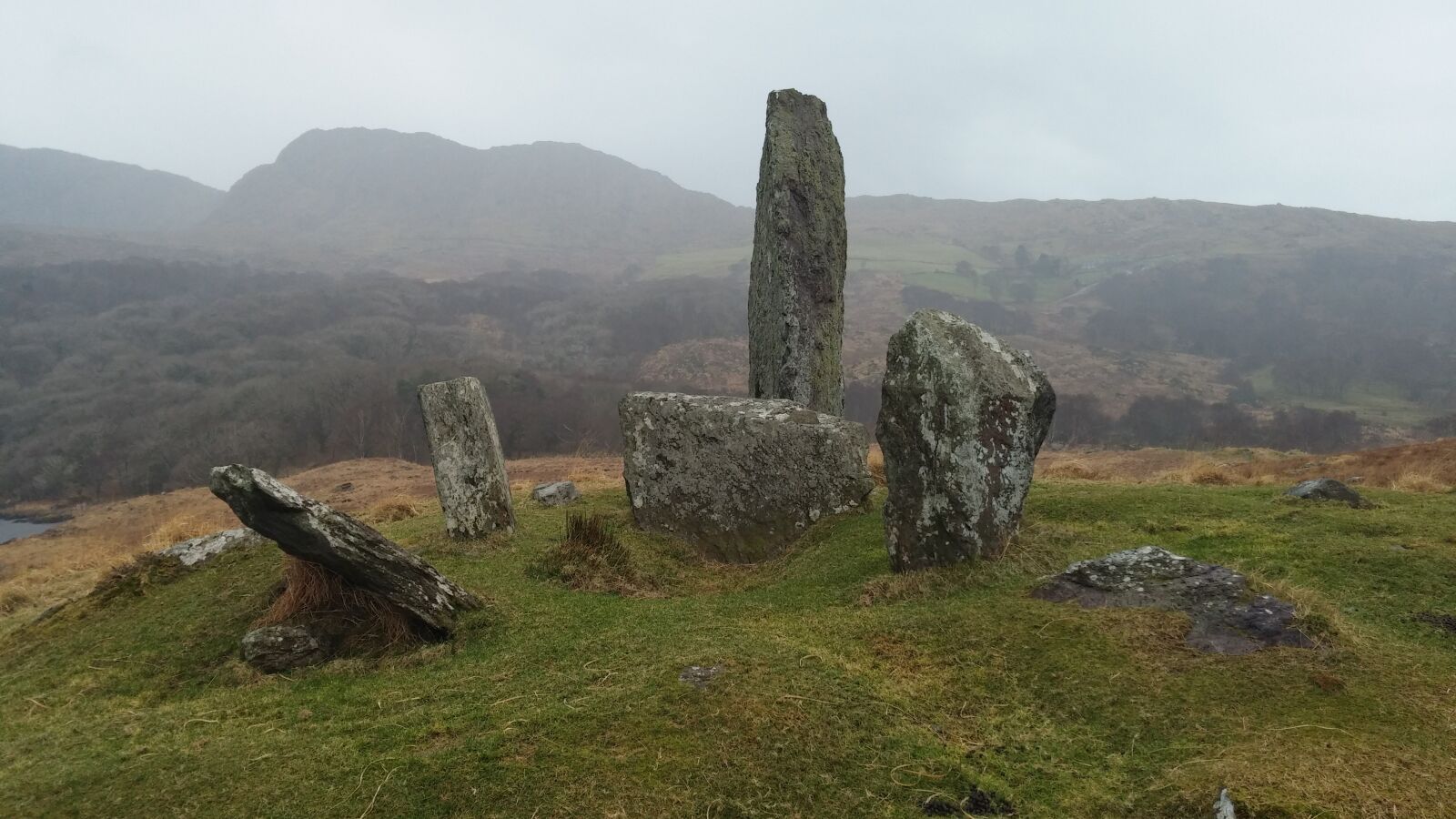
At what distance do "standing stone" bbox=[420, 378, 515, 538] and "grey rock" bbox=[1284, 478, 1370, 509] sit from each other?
11.3 metres

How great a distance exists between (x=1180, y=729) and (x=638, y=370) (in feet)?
276

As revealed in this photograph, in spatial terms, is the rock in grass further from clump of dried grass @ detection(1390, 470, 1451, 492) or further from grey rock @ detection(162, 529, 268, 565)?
clump of dried grass @ detection(1390, 470, 1451, 492)

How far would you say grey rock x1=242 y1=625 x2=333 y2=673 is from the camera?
6.38m

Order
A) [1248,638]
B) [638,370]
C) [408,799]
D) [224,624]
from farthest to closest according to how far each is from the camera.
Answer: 1. [638,370]
2. [224,624]
3. [1248,638]
4. [408,799]

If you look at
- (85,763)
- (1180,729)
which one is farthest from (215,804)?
(1180,729)

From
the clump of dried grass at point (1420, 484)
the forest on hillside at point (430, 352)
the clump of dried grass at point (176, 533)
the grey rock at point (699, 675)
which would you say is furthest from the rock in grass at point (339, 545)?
the forest on hillside at point (430, 352)

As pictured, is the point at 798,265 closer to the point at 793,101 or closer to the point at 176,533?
the point at 793,101

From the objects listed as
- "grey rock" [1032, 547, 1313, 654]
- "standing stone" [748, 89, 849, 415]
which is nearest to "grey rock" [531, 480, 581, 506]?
"standing stone" [748, 89, 849, 415]

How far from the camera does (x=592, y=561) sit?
887 centimetres

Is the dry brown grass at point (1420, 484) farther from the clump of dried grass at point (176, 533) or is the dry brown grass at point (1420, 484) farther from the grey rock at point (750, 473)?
the clump of dried grass at point (176, 533)

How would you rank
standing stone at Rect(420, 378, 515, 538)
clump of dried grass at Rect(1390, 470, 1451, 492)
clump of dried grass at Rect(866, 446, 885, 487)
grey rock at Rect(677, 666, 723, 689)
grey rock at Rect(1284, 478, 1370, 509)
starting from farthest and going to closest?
clump of dried grass at Rect(866, 446, 885, 487), clump of dried grass at Rect(1390, 470, 1451, 492), standing stone at Rect(420, 378, 515, 538), grey rock at Rect(1284, 478, 1370, 509), grey rock at Rect(677, 666, 723, 689)

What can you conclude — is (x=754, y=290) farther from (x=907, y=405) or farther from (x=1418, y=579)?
(x=1418, y=579)

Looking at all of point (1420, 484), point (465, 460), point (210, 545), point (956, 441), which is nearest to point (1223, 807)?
point (956, 441)

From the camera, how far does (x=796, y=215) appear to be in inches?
523
